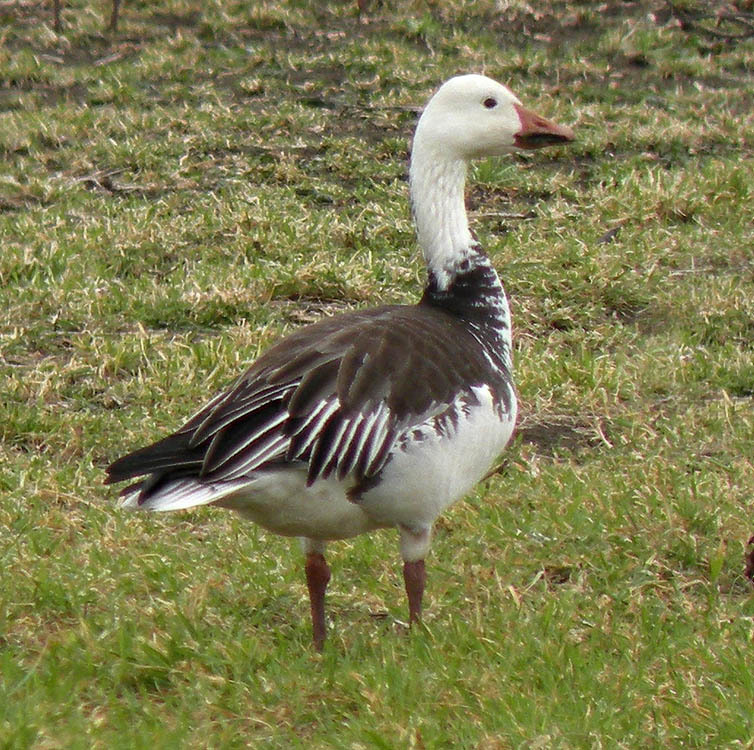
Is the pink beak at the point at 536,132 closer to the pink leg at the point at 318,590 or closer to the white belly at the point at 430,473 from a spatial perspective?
the white belly at the point at 430,473

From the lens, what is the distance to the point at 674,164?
29.8 ft

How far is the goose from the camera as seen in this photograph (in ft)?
13.3

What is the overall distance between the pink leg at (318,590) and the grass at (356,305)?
0.25 feet

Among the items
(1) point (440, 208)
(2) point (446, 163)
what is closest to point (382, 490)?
(1) point (440, 208)

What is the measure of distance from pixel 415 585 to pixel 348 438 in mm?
579

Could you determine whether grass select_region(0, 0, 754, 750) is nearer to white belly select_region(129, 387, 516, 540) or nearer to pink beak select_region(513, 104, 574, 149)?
white belly select_region(129, 387, 516, 540)

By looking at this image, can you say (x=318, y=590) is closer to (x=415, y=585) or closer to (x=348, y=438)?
(x=415, y=585)

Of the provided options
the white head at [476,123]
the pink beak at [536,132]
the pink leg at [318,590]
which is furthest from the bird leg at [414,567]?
the pink beak at [536,132]

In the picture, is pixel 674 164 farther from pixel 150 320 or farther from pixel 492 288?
pixel 492 288

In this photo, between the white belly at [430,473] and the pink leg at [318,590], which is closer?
the white belly at [430,473]

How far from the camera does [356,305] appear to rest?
7.28 metres

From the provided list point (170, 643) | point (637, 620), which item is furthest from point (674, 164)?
point (170, 643)

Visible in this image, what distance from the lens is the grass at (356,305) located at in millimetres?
3971

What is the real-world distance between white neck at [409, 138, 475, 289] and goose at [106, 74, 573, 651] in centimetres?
24
